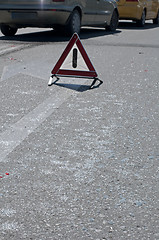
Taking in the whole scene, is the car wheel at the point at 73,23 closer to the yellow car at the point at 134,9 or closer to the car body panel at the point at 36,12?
the car body panel at the point at 36,12

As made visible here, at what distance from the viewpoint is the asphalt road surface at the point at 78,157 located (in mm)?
2881

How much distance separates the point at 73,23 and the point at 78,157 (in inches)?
339

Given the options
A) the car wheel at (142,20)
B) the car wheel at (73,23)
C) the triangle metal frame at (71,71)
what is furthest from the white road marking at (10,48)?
the car wheel at (142,20)

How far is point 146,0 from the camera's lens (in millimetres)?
18141

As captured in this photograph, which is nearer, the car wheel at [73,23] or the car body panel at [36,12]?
the car body panel at [36,12]

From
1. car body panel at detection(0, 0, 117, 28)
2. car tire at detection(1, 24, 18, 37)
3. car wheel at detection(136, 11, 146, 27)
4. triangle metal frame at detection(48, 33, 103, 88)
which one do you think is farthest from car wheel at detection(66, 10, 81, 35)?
car wheel at detection(136, 11, 146, 27)

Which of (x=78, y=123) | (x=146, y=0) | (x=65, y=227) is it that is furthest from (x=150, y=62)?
(x=146, y=0)

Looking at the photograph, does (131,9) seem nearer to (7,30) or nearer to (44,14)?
(7,30)

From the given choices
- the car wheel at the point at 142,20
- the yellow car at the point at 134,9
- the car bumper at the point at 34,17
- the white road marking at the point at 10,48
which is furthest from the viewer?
the car wheel at the point at 142,20

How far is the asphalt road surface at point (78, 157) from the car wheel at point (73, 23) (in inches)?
179

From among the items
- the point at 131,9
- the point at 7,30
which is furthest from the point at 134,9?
the point at 7,30

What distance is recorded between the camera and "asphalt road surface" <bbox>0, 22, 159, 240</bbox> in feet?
9.45

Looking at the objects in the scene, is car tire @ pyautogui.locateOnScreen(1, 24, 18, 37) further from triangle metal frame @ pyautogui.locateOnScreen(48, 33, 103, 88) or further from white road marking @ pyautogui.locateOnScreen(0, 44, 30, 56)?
triangle metal frame @ pyautogui.locateOnScreen(48, 33, 103, 88)

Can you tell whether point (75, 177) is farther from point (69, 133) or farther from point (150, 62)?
point (150, 62)
